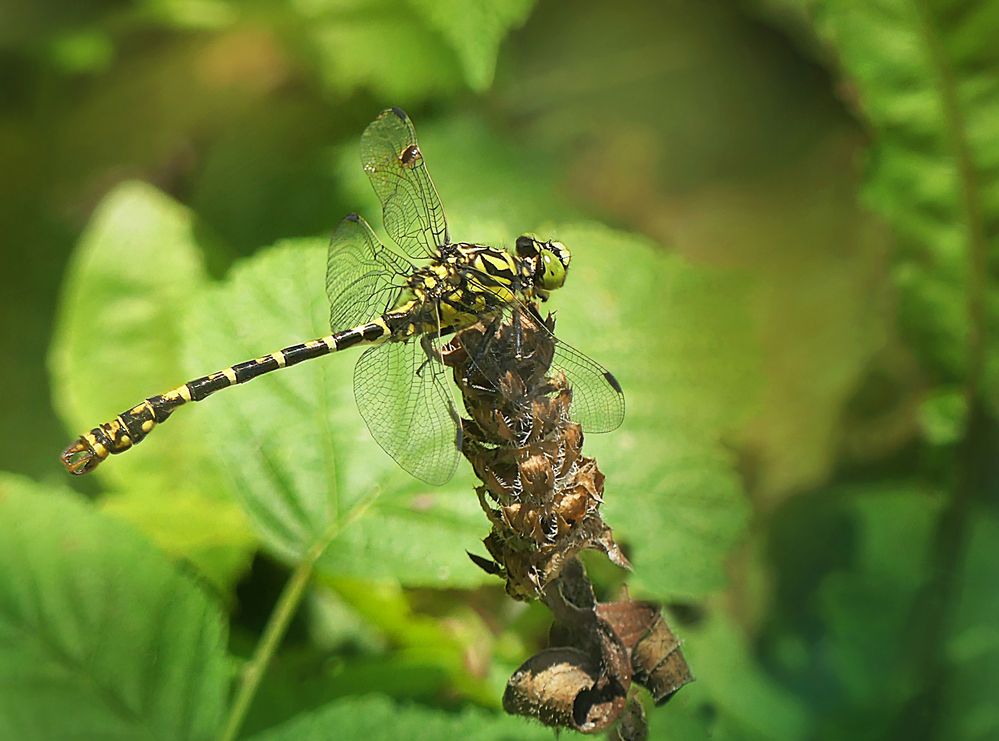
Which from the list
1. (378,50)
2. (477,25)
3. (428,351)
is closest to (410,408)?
(428,351)

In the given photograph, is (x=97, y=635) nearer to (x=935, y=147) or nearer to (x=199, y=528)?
(x=199, y=528)

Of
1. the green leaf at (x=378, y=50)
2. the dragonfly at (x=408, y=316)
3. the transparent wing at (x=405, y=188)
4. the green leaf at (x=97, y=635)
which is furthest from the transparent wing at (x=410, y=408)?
the green leaf at (x=378, y=50)

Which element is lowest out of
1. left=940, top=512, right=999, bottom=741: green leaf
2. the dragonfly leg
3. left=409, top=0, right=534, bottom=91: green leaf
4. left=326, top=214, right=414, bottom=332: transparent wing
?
left=940, top=512, right=999, bottom=741: green leaf

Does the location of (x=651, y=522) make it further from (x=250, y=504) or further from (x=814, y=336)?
(x=814, y=336)

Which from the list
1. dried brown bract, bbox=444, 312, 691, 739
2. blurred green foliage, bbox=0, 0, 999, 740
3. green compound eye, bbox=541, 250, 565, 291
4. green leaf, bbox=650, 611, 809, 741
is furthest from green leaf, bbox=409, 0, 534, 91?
green leaf, bbox=650, 611, 809, 741

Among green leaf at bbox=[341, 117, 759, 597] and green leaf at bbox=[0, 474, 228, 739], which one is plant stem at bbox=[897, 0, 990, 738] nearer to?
green leaf at bbox=[341, 117, 759, 597]

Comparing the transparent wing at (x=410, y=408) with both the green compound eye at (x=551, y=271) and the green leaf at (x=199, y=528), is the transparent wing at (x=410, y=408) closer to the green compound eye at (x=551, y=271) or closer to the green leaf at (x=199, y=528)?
the green compound eye at (x=551, y=271)
